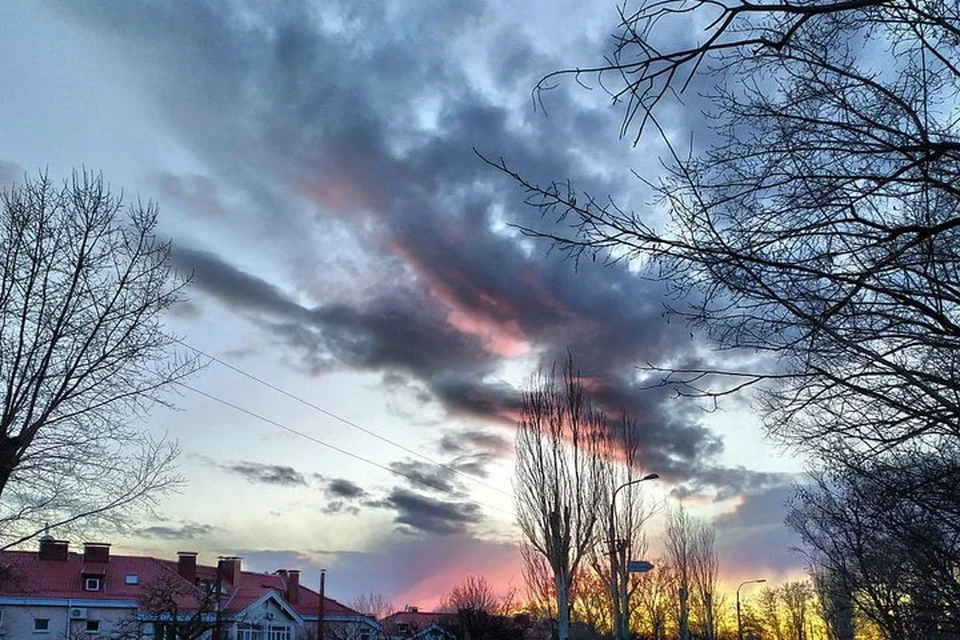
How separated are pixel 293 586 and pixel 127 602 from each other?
14783 millimetres

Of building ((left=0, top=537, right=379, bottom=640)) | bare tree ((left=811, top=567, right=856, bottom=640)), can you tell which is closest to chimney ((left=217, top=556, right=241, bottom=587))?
building ((left=0, top=537, right=379, bottom=640))

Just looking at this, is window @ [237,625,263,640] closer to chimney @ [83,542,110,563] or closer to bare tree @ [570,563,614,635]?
chimney @ [83,542,110,563]

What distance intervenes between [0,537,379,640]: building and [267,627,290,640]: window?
56 millimetres

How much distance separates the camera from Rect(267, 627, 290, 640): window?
169 feet

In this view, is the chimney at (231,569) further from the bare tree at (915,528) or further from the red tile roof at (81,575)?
the bare tree at (915,528)

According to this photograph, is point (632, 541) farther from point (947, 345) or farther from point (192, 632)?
point (947, 345)

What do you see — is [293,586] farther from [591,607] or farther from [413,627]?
[591,607]

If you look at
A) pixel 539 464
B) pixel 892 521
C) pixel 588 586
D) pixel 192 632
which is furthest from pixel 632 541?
pixel 892 521

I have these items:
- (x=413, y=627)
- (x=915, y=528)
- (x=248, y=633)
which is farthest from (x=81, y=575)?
(x=915, y=528)

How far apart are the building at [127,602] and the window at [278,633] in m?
0.06

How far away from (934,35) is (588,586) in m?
48.0

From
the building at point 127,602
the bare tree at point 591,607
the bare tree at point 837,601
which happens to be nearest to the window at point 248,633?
the building at point 127,602

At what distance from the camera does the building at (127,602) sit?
44000 mm

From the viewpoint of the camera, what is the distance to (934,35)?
5.11 metres
